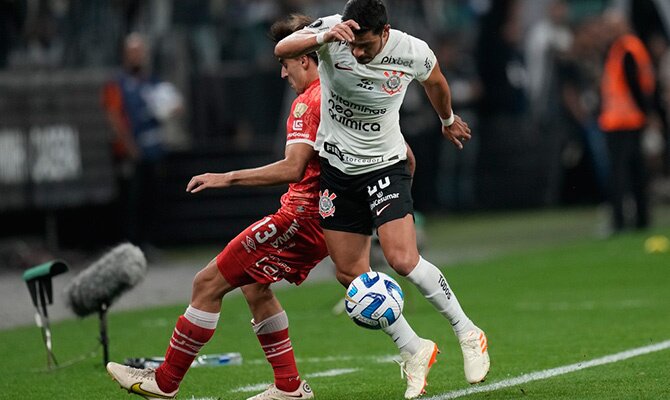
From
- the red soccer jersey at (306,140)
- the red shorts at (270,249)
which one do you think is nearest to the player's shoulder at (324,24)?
the red soccer jersey at (306,140)

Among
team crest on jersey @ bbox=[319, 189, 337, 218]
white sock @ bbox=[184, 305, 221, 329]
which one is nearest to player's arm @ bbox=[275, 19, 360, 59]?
team crest on jersey @ bbox=[319, 189, 337, 218]

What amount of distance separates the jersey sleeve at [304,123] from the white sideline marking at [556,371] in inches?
61.5

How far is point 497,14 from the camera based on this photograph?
2422 centimetres

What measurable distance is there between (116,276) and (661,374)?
345 centimetres

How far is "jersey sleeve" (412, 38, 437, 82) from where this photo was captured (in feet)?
27.3

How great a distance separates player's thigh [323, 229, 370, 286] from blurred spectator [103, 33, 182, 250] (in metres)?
10.1

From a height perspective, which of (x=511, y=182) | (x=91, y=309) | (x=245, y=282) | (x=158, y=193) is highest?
(x=245, y=282)

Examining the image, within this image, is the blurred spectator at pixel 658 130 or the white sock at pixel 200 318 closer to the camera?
the white sock at pixel 200 318

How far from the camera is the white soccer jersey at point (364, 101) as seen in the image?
8.16m

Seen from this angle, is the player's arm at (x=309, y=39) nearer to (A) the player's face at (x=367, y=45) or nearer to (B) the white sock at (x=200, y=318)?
(A) the player's face at (x=367, y=45)

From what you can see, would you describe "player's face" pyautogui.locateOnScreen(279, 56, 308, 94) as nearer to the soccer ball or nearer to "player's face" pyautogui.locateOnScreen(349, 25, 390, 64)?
"player's face" pyautogui.locateOnScreen(349, 25, 390, 64)

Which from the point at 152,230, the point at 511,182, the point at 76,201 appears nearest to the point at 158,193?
the point at 152,230

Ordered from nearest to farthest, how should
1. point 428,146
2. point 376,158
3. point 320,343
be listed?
point 376,158 → point 320,343 → point 428,146

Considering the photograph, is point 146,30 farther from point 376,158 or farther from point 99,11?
point 376,158
